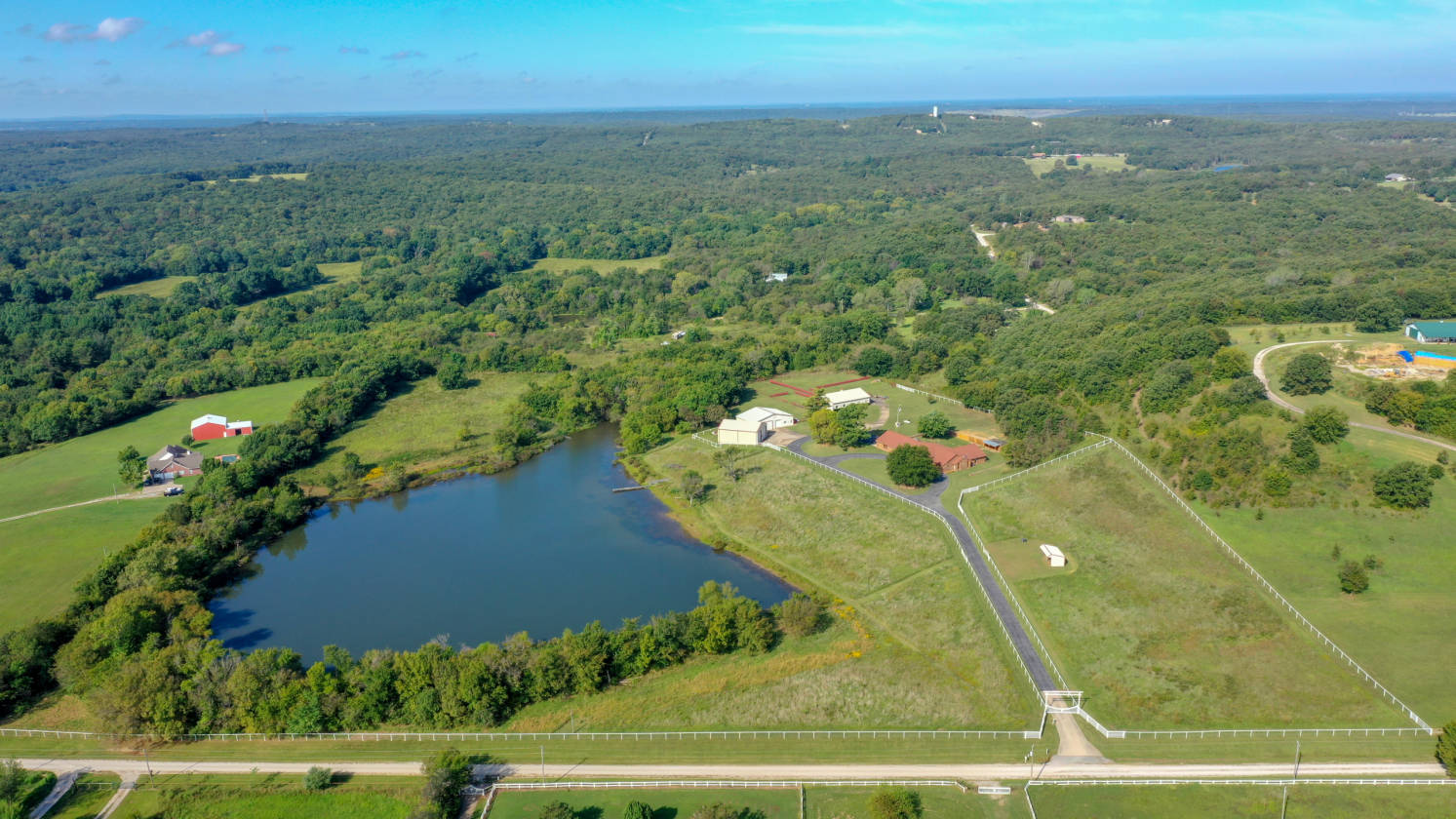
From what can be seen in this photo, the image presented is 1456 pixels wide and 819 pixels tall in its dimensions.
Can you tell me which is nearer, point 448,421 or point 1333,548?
point 1333,548

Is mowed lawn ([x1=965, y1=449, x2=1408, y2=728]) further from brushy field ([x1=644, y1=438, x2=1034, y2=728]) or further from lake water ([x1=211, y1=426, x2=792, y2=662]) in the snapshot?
lake water ([x1=211, y1=426, x2=792, y2=662])

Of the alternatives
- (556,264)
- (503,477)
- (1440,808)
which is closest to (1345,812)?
(1440,808)

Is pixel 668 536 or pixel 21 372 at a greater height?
pixel 21 372

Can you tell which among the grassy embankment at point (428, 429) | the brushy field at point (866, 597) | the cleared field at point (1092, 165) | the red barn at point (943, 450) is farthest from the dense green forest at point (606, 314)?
the cleared field at point (1092, 165)

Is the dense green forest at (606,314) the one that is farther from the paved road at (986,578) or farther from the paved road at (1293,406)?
the paved road at (986,578)

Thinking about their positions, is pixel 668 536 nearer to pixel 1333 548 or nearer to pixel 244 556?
pixel 244 556

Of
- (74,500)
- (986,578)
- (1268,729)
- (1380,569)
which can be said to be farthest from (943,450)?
(74,500)

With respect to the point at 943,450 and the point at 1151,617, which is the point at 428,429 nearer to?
the point at 943,450
